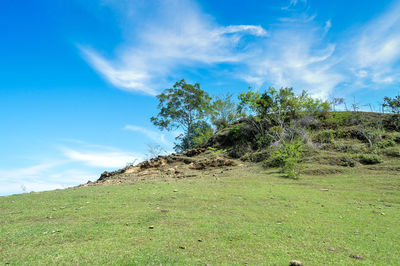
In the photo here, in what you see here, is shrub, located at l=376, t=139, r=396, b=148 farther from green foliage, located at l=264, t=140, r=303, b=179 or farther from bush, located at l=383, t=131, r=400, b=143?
green foliage, located at l=264, t=140, r=303, b=179

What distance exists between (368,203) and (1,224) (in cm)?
866

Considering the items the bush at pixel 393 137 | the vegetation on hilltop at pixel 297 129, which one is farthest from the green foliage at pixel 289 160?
the bush at pixel 393 137

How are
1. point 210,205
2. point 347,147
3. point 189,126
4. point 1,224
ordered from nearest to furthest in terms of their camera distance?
point 1,224 → point 210,205 → point 347,147 → point 189,126

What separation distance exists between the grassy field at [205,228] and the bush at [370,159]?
5041 millimetres

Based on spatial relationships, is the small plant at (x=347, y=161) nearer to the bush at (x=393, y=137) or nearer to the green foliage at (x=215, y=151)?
the bush at (x=393, y=137)

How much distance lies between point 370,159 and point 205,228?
37.8 feet

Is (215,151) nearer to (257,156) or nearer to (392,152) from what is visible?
(257,156)

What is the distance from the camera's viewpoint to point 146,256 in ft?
11.0

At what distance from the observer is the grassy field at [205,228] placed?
11.2ft

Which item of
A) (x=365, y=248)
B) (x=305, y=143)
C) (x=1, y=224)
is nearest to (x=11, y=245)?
(x=1, y=224)

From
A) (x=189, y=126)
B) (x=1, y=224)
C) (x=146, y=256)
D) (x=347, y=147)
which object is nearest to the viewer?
(x=146, y=256)

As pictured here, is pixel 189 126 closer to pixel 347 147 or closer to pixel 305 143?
pixel 305 143

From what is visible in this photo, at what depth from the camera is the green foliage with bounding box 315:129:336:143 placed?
16608mm

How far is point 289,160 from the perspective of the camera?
1155cm
